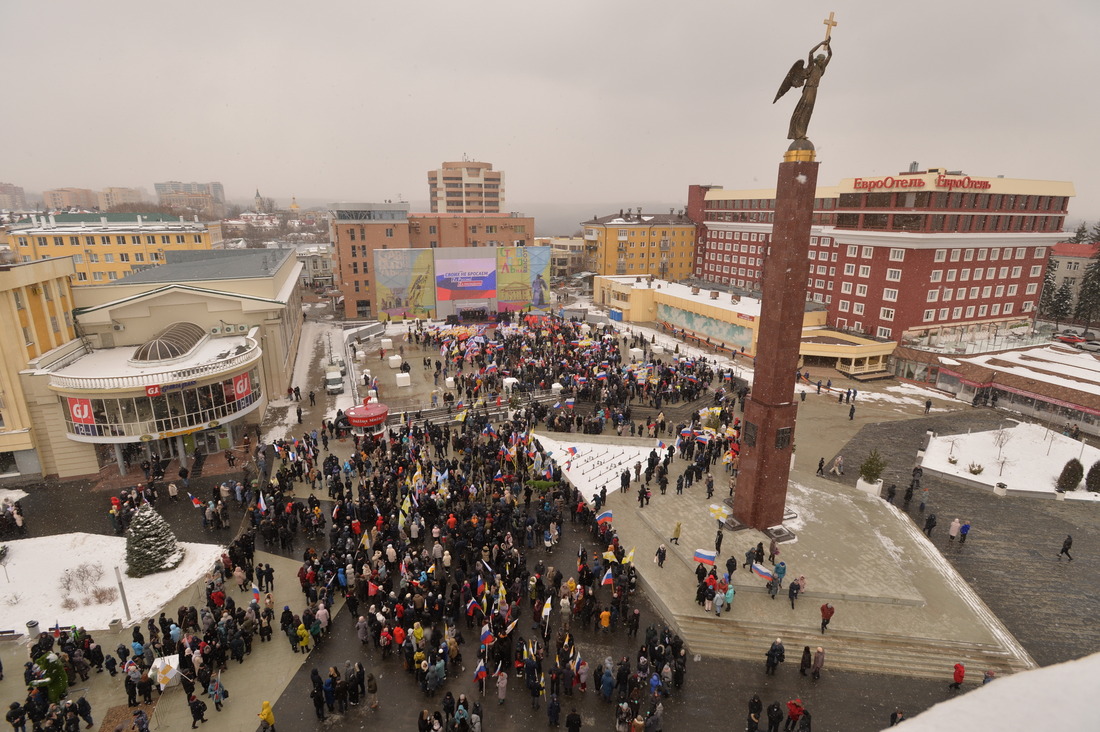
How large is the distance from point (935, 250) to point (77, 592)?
5373cm

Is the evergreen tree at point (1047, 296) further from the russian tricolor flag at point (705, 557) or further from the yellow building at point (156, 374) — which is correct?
the yellow building at point (156, 374)

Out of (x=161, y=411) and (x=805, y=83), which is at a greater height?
(x=805, y=83)

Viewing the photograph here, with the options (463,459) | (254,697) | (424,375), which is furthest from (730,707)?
(424,375)

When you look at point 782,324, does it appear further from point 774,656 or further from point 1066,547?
point 1066,547

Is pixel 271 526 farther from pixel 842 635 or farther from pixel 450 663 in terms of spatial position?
pixel 842 635

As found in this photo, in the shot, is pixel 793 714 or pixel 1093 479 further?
pixel 1093 479

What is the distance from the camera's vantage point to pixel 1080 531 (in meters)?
22.8

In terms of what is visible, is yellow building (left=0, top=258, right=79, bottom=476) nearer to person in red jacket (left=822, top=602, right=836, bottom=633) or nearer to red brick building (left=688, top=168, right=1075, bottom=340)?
person in red jacket (left=822, top=602, right=836, bottom=633)

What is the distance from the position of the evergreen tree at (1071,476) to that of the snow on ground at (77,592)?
115 ft

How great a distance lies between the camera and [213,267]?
41.8 m

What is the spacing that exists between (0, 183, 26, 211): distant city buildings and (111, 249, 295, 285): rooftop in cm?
17017

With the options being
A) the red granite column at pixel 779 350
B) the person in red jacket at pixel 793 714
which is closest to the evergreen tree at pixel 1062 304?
the red granite column at pixel 779 350

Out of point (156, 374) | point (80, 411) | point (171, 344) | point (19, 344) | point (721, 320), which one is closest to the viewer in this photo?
point (80, 411)

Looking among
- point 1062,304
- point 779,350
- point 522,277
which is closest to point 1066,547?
point 779,350
